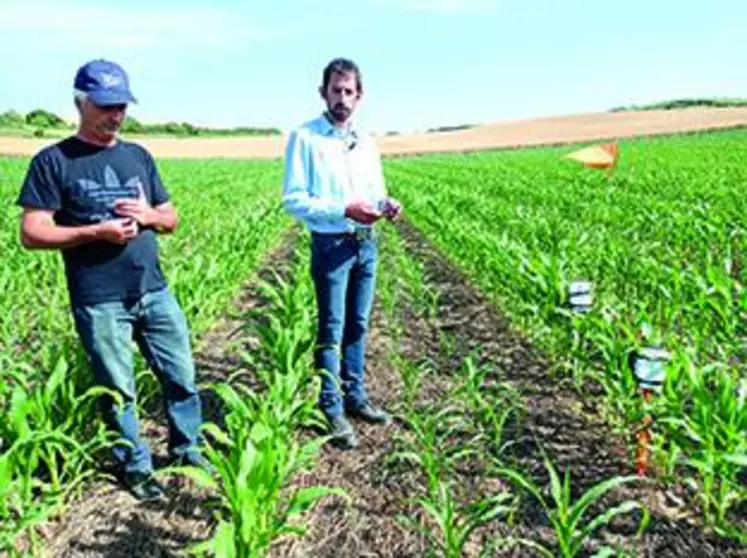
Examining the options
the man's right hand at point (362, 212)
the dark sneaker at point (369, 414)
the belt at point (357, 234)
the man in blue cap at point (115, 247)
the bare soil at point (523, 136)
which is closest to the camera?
the man in blue cap at point (115, 247)

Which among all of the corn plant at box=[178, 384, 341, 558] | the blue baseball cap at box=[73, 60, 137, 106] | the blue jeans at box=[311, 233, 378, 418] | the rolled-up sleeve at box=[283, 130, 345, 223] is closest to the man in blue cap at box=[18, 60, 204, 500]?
the blue baseball cap at box=[73, 60, 137, 106]

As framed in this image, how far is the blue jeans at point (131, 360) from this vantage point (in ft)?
10.9

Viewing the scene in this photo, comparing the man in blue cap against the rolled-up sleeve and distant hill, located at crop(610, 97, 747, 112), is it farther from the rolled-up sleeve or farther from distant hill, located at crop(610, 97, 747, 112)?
distant hill, located at crop(610, 97, 747, 112)

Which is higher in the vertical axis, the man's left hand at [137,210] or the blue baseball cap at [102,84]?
the blue baseball cap at [102,84]

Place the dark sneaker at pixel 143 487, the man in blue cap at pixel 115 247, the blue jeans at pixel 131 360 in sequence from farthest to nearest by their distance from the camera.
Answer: the dark sneaker at pixel 143 487 < the blue jeans at pixel 131 360 < the man in blue cap at pixel 115 247

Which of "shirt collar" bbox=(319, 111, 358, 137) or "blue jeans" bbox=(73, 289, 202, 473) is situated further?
"shirt collar" bbox=(319, 111, 358, 137)

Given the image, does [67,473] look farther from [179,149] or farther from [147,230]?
[179,149]

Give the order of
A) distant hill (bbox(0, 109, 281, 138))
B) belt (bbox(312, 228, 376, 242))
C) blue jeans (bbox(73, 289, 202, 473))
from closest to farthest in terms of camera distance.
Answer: blue jeans (bbox(73, 289, 202, 473))
belt (bbox(312, 228, 376, 242))
distant hill (bbox(0, 109, 281, 138))

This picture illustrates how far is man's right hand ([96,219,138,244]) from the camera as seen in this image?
3.13m

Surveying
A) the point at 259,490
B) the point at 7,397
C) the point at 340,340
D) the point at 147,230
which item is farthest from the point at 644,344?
the point at 7,397

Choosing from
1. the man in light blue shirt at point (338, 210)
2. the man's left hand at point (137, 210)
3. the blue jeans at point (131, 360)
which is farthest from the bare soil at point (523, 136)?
the man's left hand at point (137, 210)

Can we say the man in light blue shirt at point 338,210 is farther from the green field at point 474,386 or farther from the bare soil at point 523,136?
the bare soil at point 523,136

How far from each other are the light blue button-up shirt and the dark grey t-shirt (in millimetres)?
661

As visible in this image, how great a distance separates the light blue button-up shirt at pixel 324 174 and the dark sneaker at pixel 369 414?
97cm
